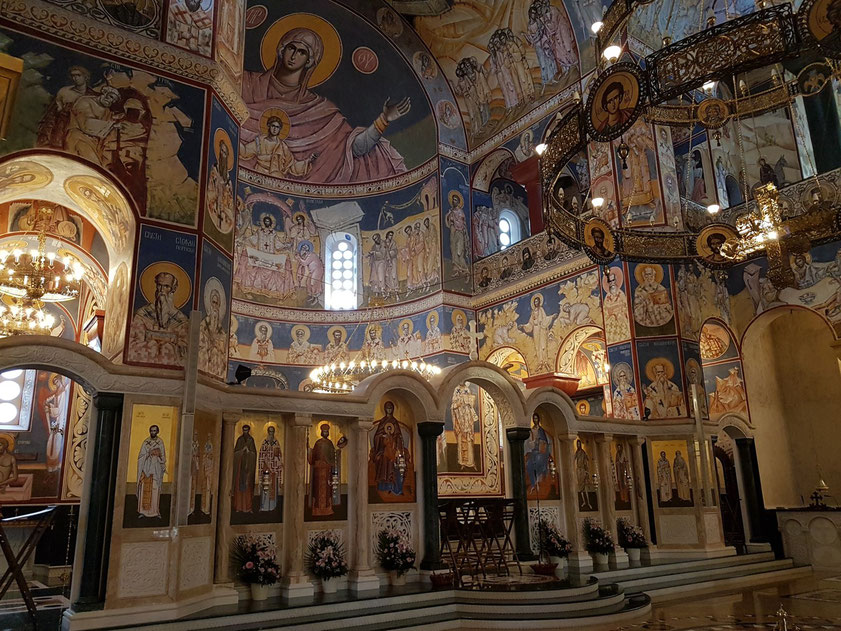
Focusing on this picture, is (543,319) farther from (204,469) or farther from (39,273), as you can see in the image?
(39,273)

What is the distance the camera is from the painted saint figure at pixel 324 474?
429 inches

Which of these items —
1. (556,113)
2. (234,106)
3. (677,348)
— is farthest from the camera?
(556,113)

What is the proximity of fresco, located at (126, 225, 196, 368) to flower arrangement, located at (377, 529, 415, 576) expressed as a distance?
14.3 ft

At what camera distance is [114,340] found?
10289mm

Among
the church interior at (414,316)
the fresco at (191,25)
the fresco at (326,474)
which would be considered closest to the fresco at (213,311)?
the church interior at (414,316)

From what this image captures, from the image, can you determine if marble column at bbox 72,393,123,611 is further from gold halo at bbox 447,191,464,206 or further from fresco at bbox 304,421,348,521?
gold halo at bbox 447,191,464,206

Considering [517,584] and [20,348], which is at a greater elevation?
[20,348]

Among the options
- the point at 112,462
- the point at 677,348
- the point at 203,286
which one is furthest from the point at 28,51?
the point at 677,348

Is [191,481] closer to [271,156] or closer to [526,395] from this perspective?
[526,395]

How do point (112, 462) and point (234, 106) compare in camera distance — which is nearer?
point (112, 462)

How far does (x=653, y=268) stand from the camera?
16328 millimetres

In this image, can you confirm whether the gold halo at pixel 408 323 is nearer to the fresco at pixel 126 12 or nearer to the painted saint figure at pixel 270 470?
the painted saint figure at pixel 270 470

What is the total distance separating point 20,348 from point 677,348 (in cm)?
1316

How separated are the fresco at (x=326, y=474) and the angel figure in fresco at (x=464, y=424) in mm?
8304
